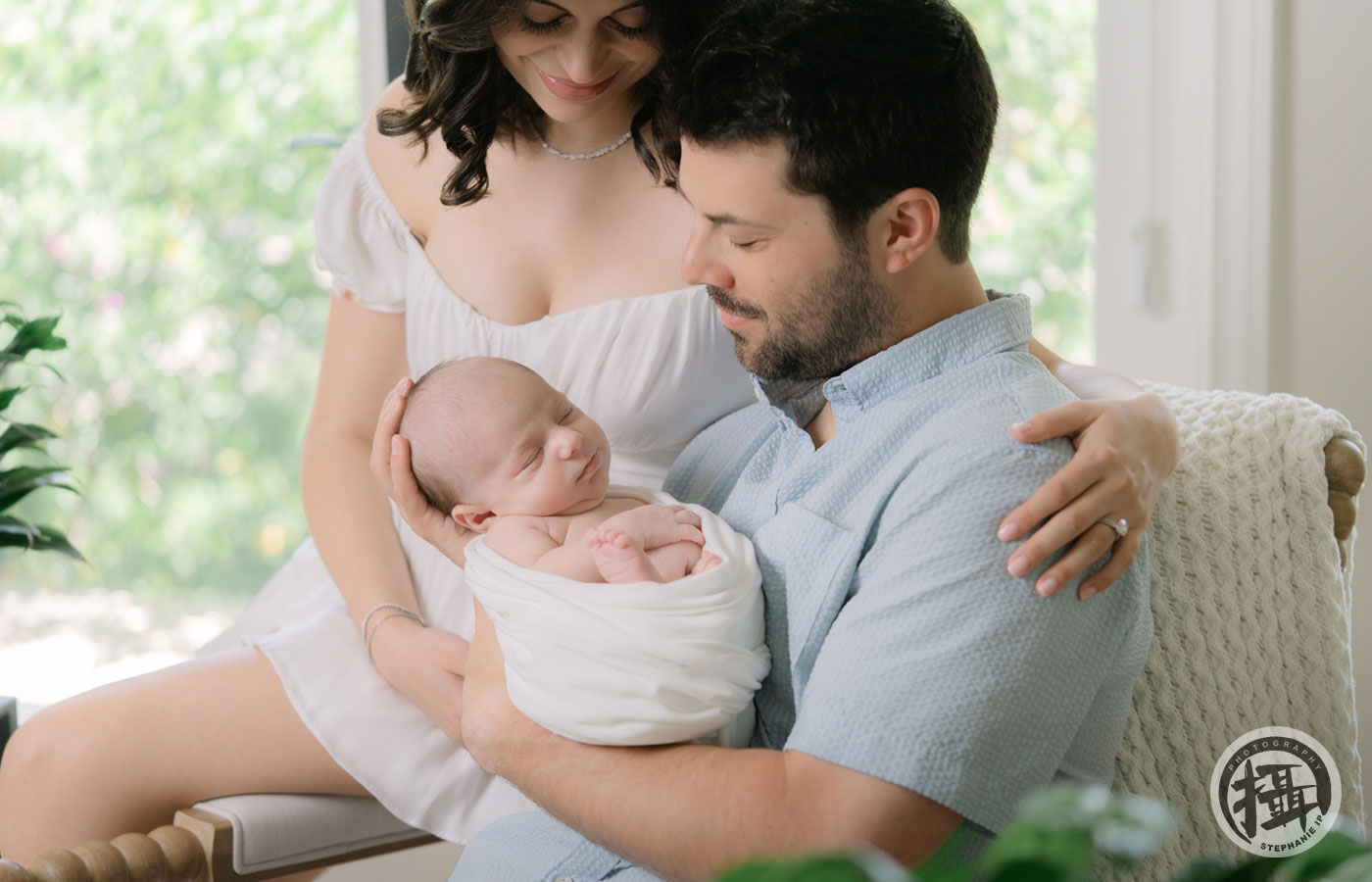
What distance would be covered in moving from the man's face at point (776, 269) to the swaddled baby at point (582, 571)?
211 millimetres

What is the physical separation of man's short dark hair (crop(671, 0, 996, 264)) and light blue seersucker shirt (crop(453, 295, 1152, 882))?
0.16 m

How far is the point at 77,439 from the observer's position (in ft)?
9.17

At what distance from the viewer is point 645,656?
112 centimetres

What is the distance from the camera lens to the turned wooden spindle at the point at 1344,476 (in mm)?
1342

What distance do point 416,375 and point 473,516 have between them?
41cm

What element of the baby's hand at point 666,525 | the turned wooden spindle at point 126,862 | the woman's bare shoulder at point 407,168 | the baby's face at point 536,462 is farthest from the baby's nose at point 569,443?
the turned wooden spindle at point 126,862

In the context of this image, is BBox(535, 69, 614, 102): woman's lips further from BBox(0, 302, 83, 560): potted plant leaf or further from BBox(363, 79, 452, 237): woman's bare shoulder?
BBox(0, 302, 83, 560): potted plant leaf

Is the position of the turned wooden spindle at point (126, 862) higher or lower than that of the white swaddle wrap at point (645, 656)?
lower

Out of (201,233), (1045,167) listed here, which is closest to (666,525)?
(1045,167)

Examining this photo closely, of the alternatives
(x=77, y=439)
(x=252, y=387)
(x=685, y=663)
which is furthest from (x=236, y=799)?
(x=77, y=439)

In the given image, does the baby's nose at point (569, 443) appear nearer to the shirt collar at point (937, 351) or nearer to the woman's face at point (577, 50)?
the shirt collar at point (937, 351)

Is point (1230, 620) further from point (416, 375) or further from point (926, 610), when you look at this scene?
point (416, 375)

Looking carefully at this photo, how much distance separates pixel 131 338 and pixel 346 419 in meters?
1.22

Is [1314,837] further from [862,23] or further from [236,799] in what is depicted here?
[236,799]
